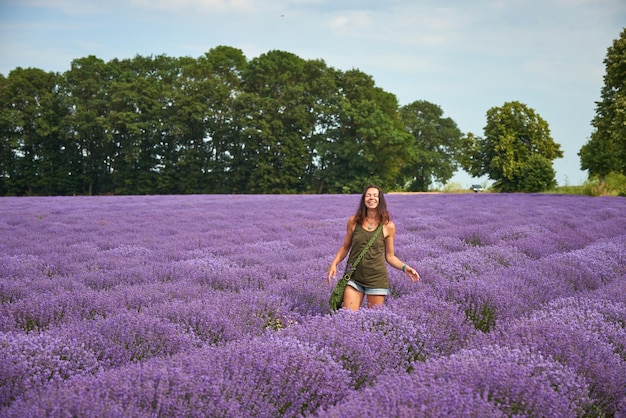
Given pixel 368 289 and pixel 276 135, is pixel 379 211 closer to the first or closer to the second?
pixel 368 289

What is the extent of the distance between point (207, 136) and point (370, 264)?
1733 inches

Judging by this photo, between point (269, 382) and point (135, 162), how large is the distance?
46.0 meters

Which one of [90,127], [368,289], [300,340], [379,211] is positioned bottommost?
[300,340]

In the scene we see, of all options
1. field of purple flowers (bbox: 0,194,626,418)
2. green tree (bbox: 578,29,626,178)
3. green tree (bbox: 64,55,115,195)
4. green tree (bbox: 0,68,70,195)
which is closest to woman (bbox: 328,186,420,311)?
field of purple flowers (bbox: 0,194,626,418)

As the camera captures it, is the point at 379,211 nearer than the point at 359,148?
Yes

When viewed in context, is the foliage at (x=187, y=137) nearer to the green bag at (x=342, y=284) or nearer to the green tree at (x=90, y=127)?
the green tree at (x=90, y=127)

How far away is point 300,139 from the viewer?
4531 centimetres

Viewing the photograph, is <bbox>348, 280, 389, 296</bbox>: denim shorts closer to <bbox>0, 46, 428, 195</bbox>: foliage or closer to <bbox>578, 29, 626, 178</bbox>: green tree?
<bbox>578, 29, 626, 178</bbox>: green tree

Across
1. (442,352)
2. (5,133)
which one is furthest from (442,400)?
(5,133)

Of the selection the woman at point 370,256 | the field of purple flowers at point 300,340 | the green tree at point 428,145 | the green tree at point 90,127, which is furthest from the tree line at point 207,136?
the woman at point 370,256

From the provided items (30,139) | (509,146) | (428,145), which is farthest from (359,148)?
(30,139)

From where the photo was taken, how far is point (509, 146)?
135ft

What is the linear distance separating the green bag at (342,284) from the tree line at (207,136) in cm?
3796

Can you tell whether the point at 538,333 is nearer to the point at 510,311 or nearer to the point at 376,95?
the point at 510,311
